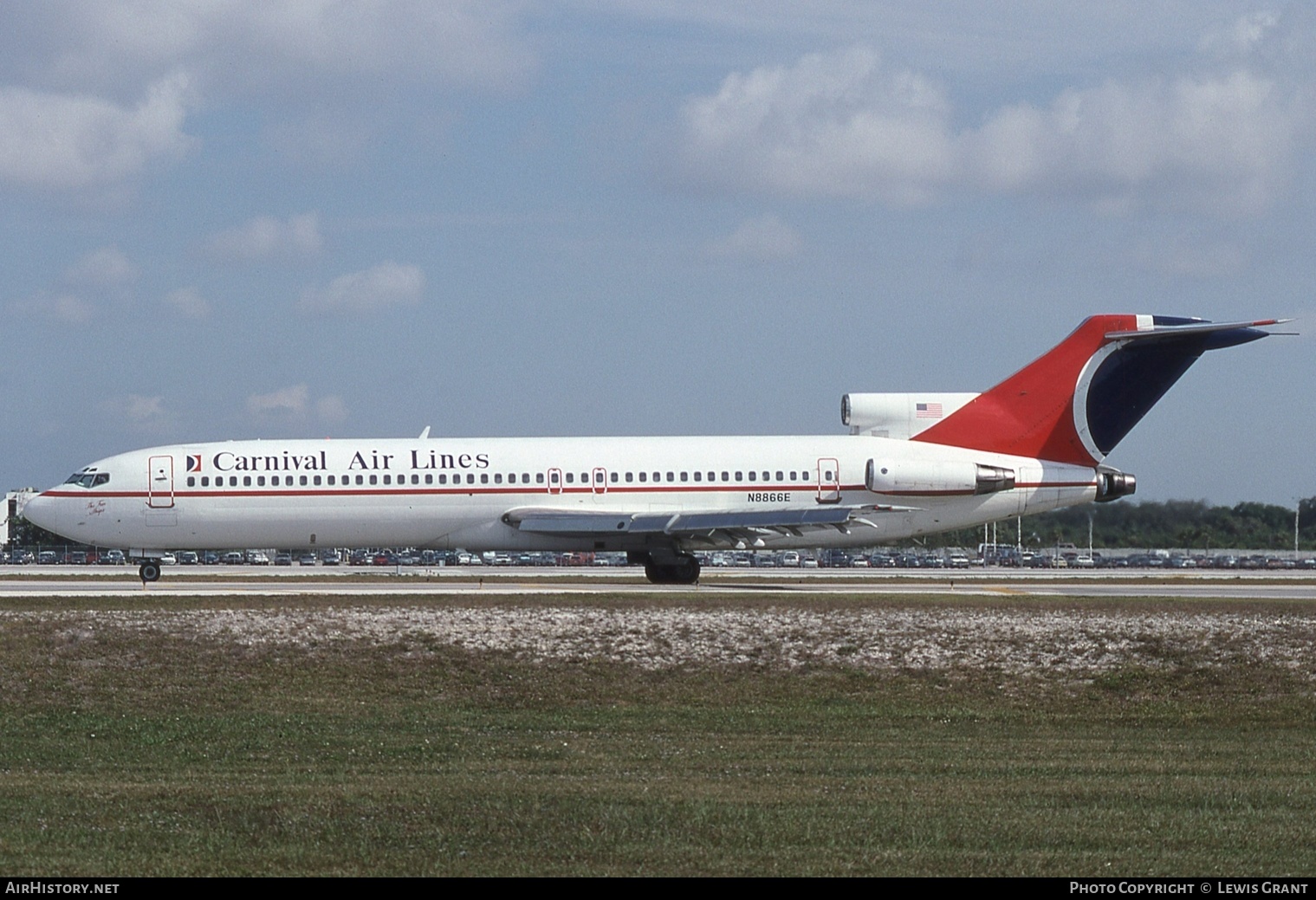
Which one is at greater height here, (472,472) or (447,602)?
(472,472)

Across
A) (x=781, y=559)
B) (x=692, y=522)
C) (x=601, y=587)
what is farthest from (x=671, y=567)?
(x=781, y=559)

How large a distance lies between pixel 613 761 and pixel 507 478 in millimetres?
24533

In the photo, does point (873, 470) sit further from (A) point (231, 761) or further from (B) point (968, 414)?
(A) point (231, 761)

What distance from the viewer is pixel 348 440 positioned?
39.8 m

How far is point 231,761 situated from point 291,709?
3965 millimetres

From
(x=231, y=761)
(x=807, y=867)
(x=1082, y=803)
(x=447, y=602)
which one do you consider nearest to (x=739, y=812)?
(x=807, y=867)

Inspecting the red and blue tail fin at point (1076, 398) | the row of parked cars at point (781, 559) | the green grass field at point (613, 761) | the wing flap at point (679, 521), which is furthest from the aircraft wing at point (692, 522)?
the row of parked cars at point (781, 559)

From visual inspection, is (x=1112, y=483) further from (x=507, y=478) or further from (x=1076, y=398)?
(x=507, y=478)

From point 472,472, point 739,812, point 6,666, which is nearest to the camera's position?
point 739,812

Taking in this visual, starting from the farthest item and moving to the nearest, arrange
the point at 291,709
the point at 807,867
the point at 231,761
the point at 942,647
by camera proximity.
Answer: the point at 942,647, the point at 291,709, the point at 231,761, the point at 807,867

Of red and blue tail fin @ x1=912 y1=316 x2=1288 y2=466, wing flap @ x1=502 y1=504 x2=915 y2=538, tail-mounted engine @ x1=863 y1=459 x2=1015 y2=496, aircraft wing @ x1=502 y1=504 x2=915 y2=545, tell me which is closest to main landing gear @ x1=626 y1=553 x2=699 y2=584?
aircraft wing @ x1=502 y1=504 x2=915 y2=545

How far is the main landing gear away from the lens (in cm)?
3984

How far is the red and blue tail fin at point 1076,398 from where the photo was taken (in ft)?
134

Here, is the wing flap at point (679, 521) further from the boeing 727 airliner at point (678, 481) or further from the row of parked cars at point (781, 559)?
the row of parked cars at point (781, 559)
